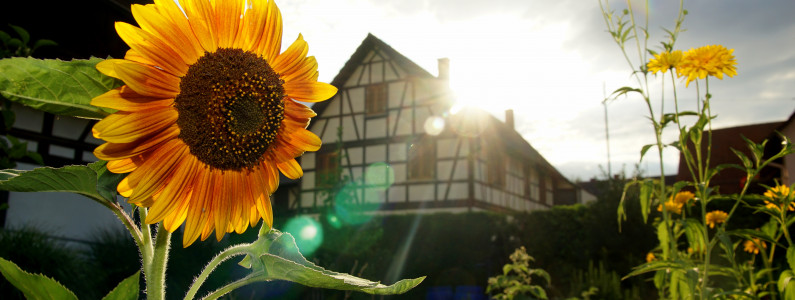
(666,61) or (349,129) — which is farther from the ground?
(349,129)

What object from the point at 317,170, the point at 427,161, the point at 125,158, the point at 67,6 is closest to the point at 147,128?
A: the point at 125,158

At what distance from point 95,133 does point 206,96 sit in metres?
0.13

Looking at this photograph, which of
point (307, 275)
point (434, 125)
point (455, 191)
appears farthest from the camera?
point (434, 125)

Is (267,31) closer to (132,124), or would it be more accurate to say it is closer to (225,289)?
(132,124)

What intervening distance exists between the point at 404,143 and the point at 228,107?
59.3 feet

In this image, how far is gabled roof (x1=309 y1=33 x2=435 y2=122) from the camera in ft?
61.7

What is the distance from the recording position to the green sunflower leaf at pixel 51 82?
0.60 m

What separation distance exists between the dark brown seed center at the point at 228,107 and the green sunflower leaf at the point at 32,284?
21 centimetres

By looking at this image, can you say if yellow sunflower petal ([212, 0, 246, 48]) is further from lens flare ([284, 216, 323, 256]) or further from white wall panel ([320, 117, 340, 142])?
white wall panel ([320, 117, 340, 142])

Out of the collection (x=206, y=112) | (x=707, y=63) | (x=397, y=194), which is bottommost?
(x=206, y=112)

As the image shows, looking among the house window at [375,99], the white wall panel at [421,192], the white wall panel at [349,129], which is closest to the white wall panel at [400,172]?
the white wall panel at [421,192]

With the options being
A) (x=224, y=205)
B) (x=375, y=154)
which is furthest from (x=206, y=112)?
(x=375, y=154)

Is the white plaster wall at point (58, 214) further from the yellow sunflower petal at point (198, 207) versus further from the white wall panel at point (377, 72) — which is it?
the white wall panel at point (377, 72)

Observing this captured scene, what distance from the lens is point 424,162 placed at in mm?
18484
